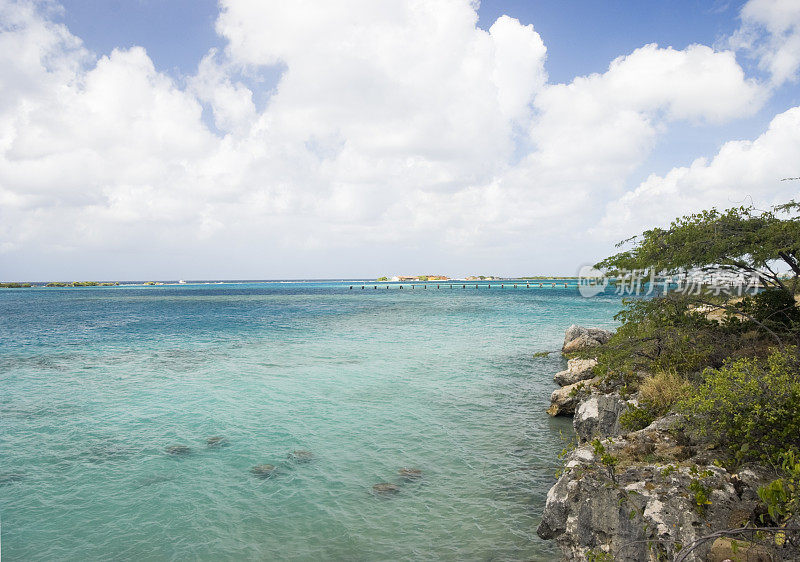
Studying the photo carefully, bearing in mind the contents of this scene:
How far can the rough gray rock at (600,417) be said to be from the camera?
40.2 feet

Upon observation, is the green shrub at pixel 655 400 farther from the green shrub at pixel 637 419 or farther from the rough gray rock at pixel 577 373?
the rough gray rock at pixel 577 373

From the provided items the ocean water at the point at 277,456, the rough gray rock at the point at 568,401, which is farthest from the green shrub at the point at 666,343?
the ocean water at the point at 277,456

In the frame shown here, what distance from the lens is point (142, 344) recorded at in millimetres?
35312

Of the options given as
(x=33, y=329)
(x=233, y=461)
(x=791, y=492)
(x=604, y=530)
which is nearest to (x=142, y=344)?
(x=33, y=329)

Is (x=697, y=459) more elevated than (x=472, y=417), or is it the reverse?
(x=697, y=459)

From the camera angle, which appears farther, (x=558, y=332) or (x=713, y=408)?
(x=558, y=332)

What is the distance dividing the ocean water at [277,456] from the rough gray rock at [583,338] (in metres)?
2.50

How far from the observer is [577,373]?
19891 mm

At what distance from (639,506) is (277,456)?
10105mm

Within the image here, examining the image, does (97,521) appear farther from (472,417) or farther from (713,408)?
(713,408)

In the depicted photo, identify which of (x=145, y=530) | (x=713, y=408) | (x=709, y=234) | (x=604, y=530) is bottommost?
(x=145, y=530)

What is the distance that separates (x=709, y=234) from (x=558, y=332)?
28921mm

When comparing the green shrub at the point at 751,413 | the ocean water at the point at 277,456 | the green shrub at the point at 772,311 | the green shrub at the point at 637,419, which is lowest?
the ocean water at the point at 277,456

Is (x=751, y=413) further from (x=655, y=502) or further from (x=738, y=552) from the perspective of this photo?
(x=738, y=552)
